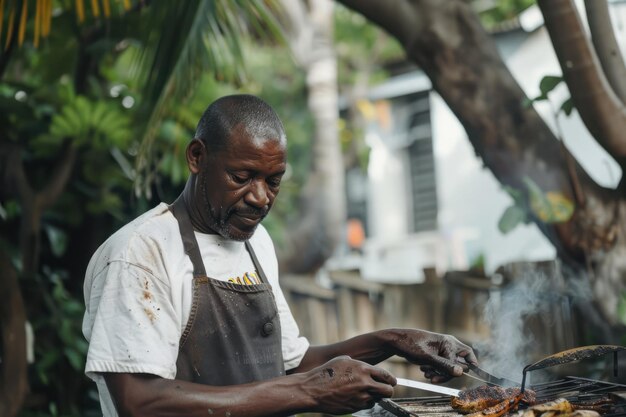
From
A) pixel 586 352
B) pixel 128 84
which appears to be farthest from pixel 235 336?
pixel 128 84

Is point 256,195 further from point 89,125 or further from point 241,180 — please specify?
point 89,125

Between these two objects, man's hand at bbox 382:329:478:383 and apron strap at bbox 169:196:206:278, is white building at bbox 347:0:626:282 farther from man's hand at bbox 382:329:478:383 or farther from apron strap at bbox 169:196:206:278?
apron strap at bbox 169:196:206:278

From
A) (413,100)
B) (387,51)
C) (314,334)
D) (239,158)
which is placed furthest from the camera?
(413,100)

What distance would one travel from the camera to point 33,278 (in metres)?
5.71

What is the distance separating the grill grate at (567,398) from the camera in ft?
9.41

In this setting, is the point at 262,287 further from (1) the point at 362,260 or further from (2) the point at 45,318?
(1) the point at 362,260

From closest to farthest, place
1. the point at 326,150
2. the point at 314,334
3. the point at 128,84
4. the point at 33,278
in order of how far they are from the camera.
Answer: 1. the point at 33,278
2. the point at 128,84
3. the point at 314,334
4. the point at 326,150

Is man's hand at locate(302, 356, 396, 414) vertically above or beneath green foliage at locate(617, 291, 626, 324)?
above

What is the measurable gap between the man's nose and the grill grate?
2.94 ft

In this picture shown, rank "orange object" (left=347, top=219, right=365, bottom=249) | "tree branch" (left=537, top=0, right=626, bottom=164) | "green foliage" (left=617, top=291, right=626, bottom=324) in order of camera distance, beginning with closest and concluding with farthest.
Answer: "tree branch" (left=537, top=0, right=626, bottom=164) < "green foliage" (left=617, top=291, right=626, bottom=324) < "orange object" (left=347, top=219, right=365, bottom=249)

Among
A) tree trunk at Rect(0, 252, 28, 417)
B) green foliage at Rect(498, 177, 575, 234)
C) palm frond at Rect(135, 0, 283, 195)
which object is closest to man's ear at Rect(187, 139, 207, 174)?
palm frond at Rect(135, 0, 283, 195)

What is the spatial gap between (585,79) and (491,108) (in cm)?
74

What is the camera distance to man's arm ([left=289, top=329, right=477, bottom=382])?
3186 mm

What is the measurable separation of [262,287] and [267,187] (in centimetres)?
43
